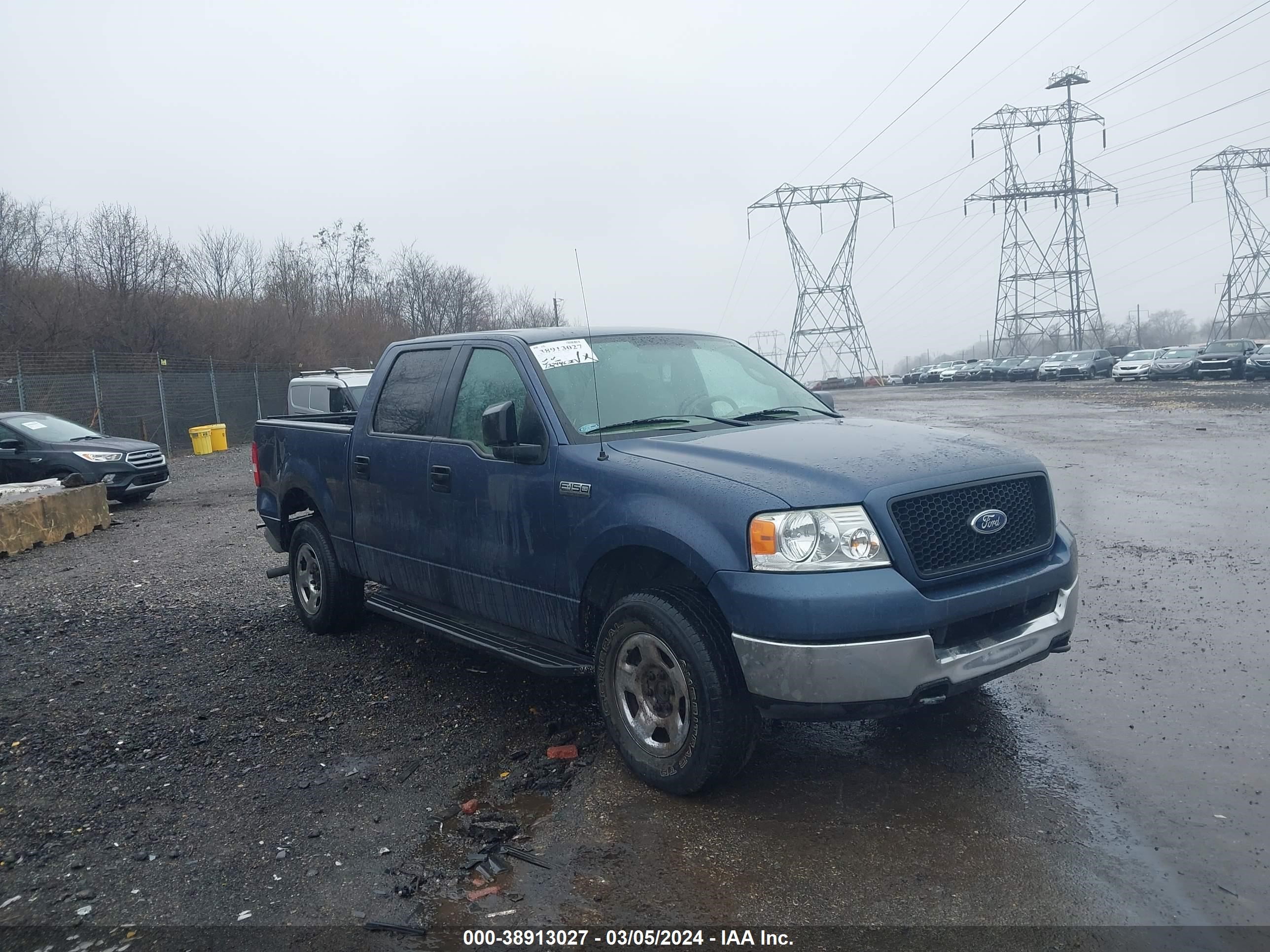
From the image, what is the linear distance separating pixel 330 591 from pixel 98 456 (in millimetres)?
10888

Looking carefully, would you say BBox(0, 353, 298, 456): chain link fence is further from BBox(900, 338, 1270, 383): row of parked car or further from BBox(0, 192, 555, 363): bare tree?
BBox(900, 338, 1270, 383): row of parked car

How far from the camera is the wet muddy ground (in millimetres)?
3250

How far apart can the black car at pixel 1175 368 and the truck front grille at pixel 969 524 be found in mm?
46803

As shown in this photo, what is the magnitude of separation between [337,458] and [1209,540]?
741 centimetres

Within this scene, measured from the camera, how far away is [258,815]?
4055 millimetres

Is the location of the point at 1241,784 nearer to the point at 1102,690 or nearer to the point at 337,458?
the point at 1102,690

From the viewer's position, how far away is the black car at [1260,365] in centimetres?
3869

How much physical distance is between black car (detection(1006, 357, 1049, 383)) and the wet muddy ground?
188ft

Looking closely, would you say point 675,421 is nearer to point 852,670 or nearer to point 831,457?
point 831,457

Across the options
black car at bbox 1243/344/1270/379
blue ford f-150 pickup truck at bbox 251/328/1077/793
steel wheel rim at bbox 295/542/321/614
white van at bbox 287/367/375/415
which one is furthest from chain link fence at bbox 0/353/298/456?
black car at bbox 1243/344/1270/379

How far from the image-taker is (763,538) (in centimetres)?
363

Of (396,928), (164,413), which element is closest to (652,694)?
(396,928)

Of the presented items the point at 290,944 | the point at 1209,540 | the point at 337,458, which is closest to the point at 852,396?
the point at 1209,540

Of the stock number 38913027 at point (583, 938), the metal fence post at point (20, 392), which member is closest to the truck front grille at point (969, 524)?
the stock number 38913027 at point (583, 938)
